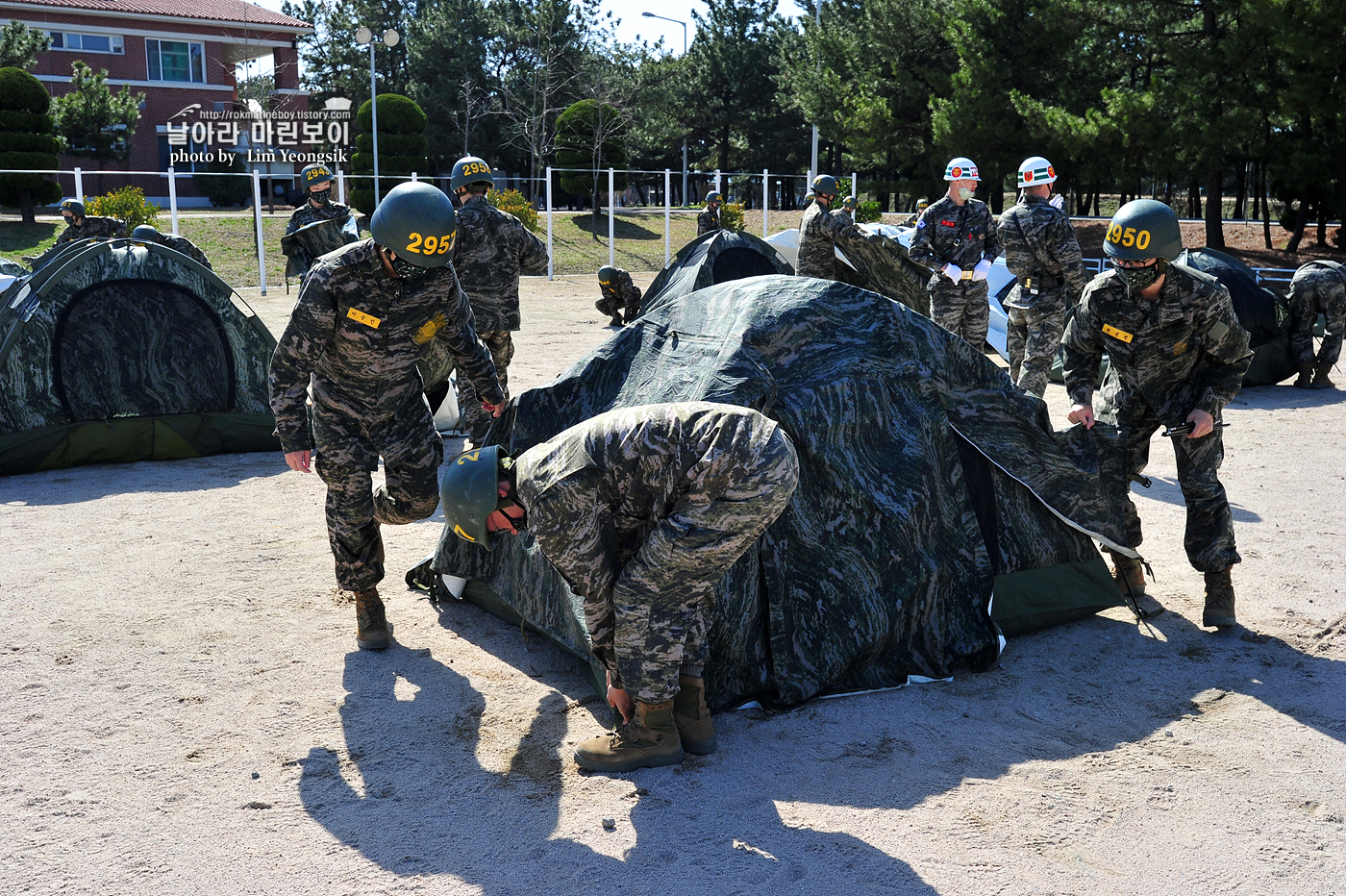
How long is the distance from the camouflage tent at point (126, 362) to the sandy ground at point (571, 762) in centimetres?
235

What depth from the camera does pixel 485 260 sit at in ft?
27.4

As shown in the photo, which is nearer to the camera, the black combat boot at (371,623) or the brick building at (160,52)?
the black combat boot at (371,623)

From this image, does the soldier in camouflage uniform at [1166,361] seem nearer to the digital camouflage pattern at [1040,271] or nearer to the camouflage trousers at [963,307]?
the digital camouflage pattern at [1040,271]

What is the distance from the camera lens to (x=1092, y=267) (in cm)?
2000

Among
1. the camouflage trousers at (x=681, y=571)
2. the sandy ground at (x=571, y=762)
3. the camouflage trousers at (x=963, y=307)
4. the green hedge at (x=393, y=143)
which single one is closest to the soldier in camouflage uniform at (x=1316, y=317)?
the camouflage trousers at (x=963, y=307)

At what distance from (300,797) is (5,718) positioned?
142cm

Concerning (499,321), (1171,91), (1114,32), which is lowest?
(499,321)

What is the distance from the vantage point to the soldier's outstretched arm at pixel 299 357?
4.65 m

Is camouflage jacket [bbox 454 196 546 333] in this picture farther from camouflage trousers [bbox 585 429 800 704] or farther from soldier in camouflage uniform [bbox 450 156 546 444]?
camouflage trousers [bbox 585 429 800 704]

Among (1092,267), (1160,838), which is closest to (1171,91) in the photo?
(1092,267)

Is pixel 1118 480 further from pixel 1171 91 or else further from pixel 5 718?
pixel 1171 91

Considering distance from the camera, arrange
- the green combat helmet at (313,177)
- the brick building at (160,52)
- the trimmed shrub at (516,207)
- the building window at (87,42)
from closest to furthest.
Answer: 1. the green combat helmet at (313,177)
2. the trimmed shrub at (516,207)
3. the brick building at (160,52)
4. the building window at (87,42)

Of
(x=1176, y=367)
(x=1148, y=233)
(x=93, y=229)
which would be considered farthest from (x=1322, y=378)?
(x=93, y=229)

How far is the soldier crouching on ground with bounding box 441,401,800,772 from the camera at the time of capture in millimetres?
3521
